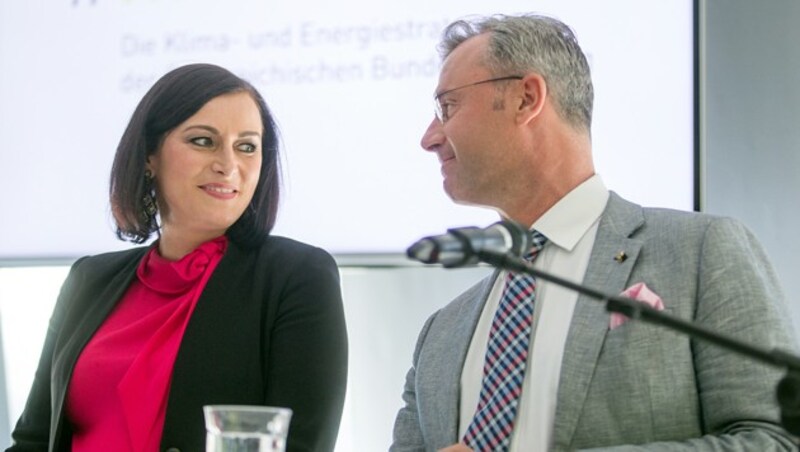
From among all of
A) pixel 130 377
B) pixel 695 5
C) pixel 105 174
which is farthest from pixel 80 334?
pixel 695 5

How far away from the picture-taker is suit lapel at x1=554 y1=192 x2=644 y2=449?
6.86ft

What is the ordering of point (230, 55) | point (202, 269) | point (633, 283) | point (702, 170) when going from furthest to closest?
1. point (230, 55)
2. point (702, 170)
3. point (202, 269)
4. point (633, 283)

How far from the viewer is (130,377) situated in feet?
8.22

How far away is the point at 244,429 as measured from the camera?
57.4 inches

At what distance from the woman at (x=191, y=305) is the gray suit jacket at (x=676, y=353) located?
1.37 ft

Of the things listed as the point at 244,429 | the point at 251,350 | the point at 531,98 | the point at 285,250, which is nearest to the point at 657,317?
the point at 244,429

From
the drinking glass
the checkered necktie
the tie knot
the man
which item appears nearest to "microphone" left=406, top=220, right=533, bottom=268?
the drinking glass

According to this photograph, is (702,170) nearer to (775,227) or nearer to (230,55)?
(775,227)

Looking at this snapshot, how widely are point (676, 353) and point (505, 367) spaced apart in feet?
1.02

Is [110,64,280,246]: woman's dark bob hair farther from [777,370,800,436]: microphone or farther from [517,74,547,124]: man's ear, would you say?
[777,370,800,436]: microphone

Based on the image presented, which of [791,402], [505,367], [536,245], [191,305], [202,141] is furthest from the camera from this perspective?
[202,141]

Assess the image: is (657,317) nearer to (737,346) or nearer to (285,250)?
(737,346)

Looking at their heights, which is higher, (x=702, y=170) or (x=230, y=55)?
(x=230, y=55)

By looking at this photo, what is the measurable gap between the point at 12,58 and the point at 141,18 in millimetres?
479
